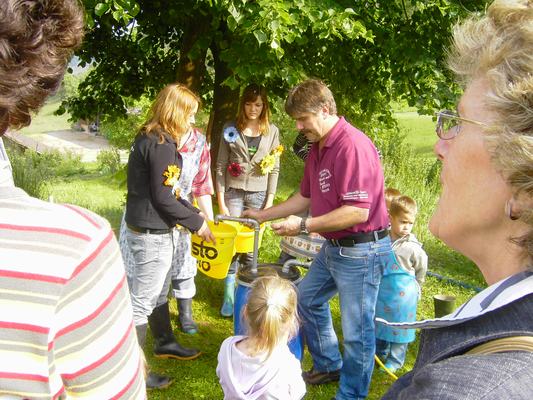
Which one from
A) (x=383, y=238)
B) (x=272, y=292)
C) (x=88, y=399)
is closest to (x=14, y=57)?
(x=88, y=399)

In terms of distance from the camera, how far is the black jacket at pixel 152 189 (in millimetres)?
3197

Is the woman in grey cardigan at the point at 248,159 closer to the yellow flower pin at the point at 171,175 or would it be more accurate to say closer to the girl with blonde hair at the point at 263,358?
the yellow flower pin at the point at 171,175

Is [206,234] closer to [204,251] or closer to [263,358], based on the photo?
[204,251]

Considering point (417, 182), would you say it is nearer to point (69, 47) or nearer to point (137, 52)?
point (137, 52)

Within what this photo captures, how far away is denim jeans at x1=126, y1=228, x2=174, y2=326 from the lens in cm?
334

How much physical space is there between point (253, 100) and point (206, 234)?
1.63m

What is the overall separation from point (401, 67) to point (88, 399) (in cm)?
508

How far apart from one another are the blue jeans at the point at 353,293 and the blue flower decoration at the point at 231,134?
5.69ft

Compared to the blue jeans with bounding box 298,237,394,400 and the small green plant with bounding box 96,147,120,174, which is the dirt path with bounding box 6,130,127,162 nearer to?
the small green plant with bounding box 96,147,120,174

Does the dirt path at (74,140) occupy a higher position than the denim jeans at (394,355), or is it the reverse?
the denim jeans at (394,355)

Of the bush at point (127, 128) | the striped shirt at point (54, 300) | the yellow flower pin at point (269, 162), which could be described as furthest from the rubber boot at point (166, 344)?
the bush at point (127, 128)

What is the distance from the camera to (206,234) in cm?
355

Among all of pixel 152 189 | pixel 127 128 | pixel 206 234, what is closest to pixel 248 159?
pixel 206 234

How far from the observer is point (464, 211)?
115cm
